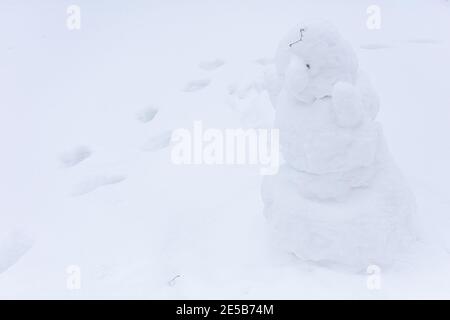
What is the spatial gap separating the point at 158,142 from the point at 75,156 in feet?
3.18

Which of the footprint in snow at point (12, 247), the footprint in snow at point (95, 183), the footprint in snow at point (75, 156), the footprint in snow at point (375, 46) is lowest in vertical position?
the footprint in snow at point (12, 247)

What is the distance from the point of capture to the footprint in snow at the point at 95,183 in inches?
165

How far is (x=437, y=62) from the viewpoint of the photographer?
18.7 feet

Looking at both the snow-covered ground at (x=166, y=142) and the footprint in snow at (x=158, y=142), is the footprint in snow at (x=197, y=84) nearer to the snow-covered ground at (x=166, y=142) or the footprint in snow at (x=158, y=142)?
the snow-covered ground at (x=166, y=142)

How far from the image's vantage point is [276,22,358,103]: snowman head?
2.58m

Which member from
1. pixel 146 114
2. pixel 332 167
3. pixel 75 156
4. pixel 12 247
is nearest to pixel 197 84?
pixel 146 114

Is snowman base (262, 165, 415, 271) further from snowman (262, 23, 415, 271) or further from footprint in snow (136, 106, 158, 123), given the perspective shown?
footprint in snow (136, 106, 158, 123)

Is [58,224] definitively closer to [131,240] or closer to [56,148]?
[131,240]

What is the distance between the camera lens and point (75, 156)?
15.6 feet

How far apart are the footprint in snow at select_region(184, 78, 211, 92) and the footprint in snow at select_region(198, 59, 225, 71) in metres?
0.43

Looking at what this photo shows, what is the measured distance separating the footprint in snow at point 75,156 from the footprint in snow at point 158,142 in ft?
2.26

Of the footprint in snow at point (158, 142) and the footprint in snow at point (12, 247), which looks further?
the footprint in snow at point (158, 142)

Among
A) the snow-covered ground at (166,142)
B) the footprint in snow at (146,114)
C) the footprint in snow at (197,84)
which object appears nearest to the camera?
the snow-covered ground at (166,142)

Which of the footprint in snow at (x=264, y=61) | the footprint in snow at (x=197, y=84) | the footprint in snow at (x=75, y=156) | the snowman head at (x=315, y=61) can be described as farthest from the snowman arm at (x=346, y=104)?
the footprint in snow at (x=264, y=61)
